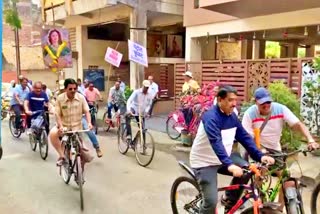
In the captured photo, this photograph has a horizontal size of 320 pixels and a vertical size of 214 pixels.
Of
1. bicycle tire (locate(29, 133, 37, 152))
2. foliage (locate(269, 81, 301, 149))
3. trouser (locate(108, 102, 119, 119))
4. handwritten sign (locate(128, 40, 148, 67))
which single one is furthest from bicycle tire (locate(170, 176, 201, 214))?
trouser (locate(108, 102, 119, 119))

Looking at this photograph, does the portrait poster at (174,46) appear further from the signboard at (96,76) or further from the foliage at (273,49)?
the foliage at (273,49)

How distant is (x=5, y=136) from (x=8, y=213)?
657 cm

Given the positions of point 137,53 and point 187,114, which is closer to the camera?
point 187,114

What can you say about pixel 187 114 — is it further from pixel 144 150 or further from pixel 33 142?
pixel 33 142

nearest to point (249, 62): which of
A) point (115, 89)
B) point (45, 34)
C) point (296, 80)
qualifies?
point (296, 80)

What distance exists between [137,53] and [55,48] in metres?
7.13

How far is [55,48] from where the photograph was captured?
1525cm

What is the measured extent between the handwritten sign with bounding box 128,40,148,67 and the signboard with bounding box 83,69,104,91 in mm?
10295

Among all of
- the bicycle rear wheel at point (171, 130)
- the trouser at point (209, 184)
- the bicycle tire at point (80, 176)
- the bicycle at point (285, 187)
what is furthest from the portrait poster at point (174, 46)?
the trouser at point (209, 184)

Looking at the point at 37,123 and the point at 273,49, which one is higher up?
the point at 273,49

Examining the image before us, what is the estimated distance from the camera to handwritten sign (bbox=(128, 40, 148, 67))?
924 cm

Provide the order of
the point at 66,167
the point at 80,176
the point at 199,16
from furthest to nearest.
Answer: the point at 199,16
the point at 66,167
the point at 80,176

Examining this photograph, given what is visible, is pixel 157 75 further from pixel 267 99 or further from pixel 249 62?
pixel 267 99

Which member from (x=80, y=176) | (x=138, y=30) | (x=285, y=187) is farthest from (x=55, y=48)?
(x=285, y=187)
